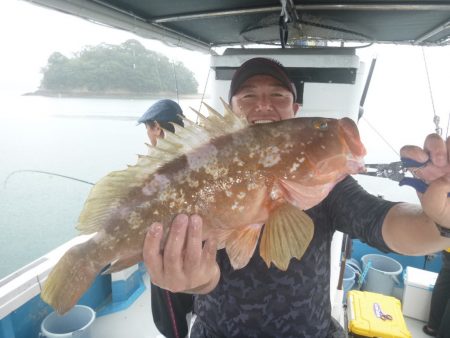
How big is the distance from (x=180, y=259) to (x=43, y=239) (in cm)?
491

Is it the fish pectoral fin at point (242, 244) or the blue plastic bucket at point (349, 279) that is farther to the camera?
the blue plastic bucket at point (349, 279)

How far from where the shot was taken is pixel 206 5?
7.43ft

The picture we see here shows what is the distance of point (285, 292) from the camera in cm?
156

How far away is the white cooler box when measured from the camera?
3.92m

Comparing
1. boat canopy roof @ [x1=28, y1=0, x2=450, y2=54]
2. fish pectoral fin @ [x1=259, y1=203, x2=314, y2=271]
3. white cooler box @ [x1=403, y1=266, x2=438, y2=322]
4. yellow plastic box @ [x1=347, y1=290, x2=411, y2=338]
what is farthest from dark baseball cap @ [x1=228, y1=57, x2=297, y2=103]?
white cooler box @ [x1=403, y1=266, x2=438, y2=322]

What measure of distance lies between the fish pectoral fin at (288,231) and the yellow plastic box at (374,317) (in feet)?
7.99

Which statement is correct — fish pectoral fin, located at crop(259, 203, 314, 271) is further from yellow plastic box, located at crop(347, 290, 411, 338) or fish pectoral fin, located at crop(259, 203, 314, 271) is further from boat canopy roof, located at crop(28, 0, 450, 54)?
yellow plastic box, located at crop(347, 290, 411, 338)

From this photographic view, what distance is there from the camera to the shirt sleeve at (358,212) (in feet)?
4.76

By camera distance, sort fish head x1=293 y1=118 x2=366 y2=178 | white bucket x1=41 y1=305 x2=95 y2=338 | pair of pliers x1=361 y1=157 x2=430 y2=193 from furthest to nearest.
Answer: white bucket x1=41 y1=305 x2=95 y2=338
fish head x1=293 y1=118 x2=366 y2=178
pair of pliers x1=361 y1=157 x2=430 y2=193

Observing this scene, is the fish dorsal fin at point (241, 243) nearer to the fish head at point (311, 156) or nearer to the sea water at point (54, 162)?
the fish head at point (311, 156)

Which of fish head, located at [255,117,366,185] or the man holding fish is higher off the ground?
fish head, located at [255,117,366,185]

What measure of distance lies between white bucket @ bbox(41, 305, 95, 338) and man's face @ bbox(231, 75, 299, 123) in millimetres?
2322

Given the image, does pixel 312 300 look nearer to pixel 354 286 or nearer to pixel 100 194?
pixel 100 194

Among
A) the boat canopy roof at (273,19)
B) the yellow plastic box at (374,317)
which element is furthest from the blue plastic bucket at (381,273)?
the boat canopy roof at (273,19)
